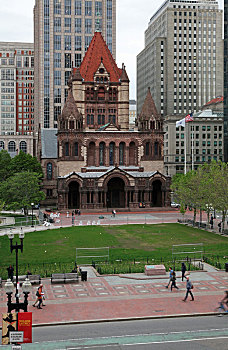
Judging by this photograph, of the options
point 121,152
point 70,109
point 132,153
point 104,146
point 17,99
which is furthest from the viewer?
point 17,99

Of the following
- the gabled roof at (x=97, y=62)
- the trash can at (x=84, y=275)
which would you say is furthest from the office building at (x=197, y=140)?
the trash can at (x=84, y=275)

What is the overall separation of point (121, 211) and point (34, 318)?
64.1 metres

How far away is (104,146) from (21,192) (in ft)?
89.7

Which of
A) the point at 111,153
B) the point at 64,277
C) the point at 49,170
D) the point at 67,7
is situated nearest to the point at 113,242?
the point at 64,277

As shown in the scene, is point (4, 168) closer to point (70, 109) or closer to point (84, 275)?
point (70, 109)

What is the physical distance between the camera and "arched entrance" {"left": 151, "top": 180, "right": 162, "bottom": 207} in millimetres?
93000

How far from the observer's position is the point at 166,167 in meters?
135

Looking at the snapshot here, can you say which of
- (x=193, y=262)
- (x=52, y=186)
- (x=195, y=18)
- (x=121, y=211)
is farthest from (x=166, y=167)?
(x=193, y=262)

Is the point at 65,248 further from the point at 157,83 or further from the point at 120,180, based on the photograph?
the point at 157,83

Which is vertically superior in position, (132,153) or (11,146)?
(11,146)

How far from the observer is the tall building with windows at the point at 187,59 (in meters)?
166

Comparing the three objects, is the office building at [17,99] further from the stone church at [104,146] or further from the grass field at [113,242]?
the grass field at [113,242]

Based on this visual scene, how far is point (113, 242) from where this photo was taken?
1866 inches

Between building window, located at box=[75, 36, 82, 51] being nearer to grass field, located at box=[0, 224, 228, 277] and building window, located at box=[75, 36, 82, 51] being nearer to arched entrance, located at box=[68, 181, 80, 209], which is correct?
arched entrance, located at box=[68, 181, 80, 209]
